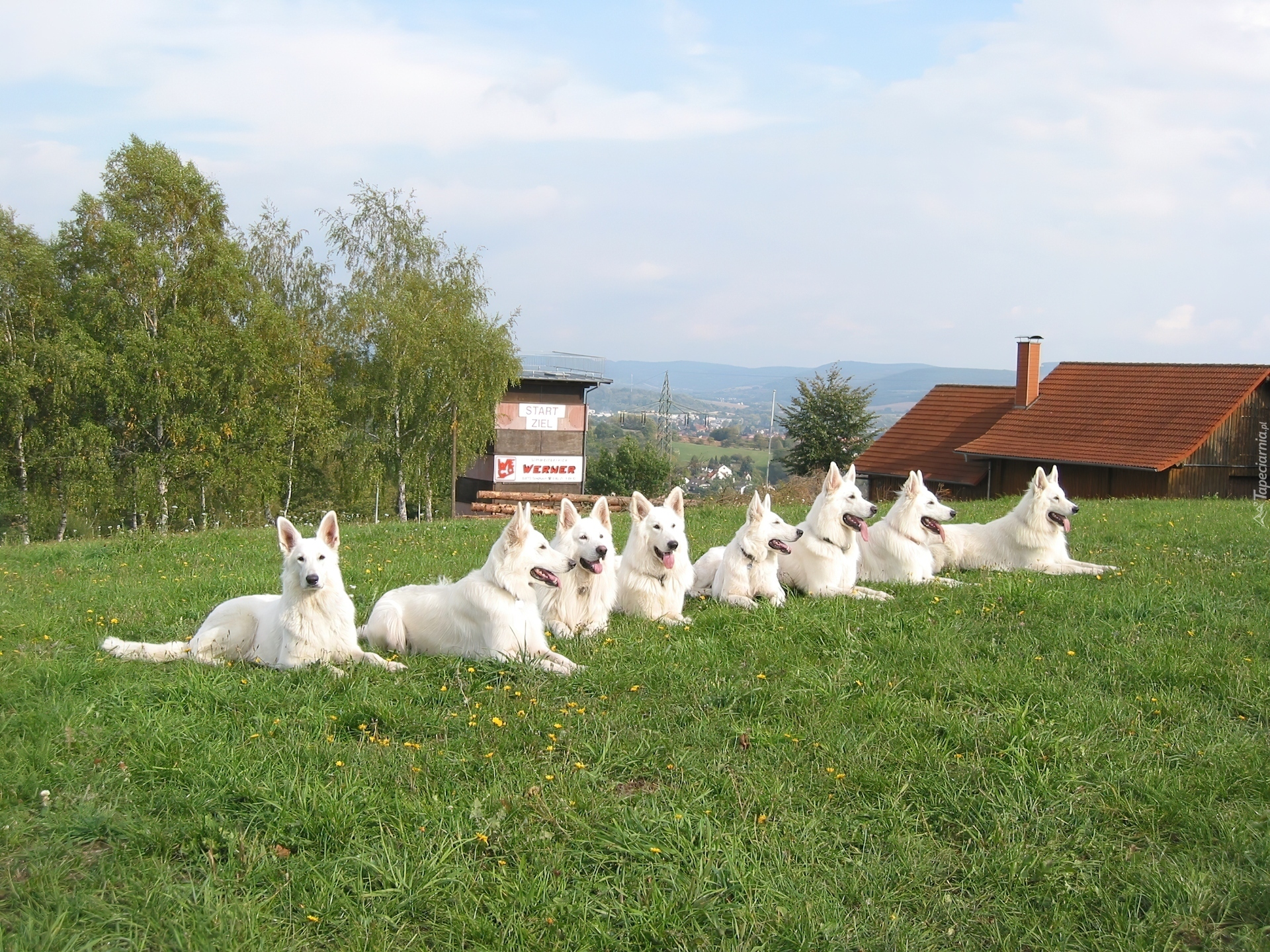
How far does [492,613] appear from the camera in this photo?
6.93 m

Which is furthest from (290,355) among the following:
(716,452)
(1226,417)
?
(716,452)

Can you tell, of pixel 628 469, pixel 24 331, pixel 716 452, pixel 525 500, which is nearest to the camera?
pixel 24 331

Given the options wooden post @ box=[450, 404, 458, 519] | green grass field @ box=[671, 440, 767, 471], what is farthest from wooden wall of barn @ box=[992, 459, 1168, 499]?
green grass field @ box=[671, 440, 767, 471]

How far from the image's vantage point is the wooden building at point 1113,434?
1273 inches

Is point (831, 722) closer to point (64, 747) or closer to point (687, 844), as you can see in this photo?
point (687, 844)

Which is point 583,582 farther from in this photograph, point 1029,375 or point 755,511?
point 1029,375

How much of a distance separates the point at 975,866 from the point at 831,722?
1.54 metres

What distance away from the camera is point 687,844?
411cm

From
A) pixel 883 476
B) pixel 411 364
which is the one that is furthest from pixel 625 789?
pixel 883 476

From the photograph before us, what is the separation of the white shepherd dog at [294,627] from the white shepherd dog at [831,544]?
4.94m

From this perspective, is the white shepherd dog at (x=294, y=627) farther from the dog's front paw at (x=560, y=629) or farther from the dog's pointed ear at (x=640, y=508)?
the dog's pointed ear at (x=640, y=508)

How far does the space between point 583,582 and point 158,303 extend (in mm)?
24754

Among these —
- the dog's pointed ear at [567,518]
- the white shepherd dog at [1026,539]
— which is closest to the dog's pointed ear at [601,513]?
the dog's pointed ear at [567,518]

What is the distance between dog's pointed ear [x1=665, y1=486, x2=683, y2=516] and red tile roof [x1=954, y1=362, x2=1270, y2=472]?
28.3m
